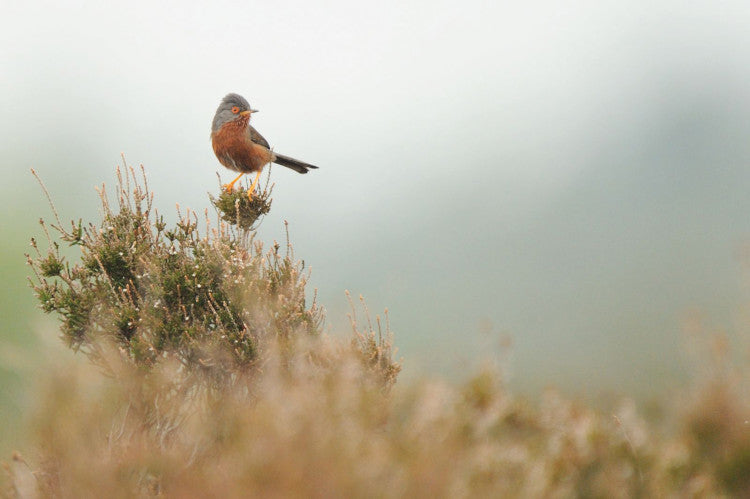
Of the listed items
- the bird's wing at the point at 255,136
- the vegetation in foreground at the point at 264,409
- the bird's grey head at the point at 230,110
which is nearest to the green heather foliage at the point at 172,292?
the vegetation in foreground at the point at 264,409

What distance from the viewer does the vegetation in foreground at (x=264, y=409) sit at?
16.1ft

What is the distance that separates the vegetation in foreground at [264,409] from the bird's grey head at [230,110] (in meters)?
1.49

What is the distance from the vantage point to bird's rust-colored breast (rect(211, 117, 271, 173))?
11070 mm

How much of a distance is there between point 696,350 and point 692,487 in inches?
69.1

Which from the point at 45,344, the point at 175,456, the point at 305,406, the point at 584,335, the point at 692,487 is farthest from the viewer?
the point at 584,335

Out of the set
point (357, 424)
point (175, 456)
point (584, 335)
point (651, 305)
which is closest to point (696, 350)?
point (357, 424)

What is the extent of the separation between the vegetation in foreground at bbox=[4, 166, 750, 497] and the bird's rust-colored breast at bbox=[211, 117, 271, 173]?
110 cm

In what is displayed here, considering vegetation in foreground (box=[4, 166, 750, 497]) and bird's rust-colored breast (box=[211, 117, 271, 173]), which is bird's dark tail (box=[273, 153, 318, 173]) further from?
vegetation in foreground (box=[4, 166, 750, 497])

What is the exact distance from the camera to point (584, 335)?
137 metres

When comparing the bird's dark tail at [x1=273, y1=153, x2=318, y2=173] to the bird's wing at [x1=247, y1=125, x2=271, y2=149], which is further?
the bird's dark tail at [x1=273, y1=153, x2=318, y2=173]

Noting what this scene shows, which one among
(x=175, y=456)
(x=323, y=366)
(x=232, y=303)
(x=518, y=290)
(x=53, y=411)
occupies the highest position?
(x=518, y=290)

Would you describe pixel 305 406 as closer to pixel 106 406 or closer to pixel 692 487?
pixel 106 406

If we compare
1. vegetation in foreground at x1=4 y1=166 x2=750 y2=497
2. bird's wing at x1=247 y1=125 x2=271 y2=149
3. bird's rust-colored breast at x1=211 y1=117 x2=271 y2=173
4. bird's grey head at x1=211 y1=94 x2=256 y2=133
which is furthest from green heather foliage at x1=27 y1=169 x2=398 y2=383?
bird's wing at x1=247 y1=125 x2=271 y2=149

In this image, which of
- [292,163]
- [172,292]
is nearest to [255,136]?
[292,163]
